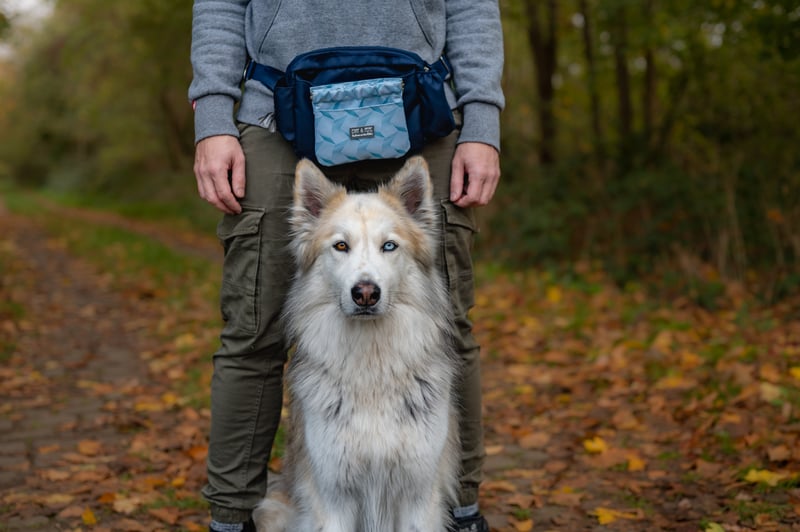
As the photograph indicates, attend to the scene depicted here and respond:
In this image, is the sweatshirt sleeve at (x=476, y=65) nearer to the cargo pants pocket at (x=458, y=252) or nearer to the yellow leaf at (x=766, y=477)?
the cargo pants pocket at (x=458, y=252)

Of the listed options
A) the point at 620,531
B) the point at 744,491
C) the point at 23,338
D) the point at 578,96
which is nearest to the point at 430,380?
the point at 620,531

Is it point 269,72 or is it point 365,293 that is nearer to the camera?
point 365,293

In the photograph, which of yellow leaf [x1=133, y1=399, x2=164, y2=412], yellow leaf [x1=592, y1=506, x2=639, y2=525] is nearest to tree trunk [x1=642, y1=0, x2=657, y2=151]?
yellow leaf [x1=133, y1=399, x2=164, y2=412]

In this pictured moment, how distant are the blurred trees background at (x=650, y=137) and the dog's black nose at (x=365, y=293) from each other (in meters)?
4.50

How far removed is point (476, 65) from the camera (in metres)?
2.72

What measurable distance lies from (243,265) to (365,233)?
0.46 metres

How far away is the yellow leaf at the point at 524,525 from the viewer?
3.27 m

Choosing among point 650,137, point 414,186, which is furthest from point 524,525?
point 650,137

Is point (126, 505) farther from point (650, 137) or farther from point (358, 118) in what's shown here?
point (650, 137)

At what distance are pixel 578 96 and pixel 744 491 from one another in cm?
991

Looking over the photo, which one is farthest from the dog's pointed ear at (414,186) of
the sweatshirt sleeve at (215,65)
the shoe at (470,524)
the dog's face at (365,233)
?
→ the shoe at (470,524)

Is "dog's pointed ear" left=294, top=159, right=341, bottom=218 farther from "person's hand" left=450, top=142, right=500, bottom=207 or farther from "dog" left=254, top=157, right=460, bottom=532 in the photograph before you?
"person's hand" left=450, top=142, right=500, bottom=207

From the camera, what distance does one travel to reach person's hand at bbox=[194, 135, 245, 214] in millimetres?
2611

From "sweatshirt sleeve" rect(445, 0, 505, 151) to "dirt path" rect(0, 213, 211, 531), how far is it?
7.13ft
